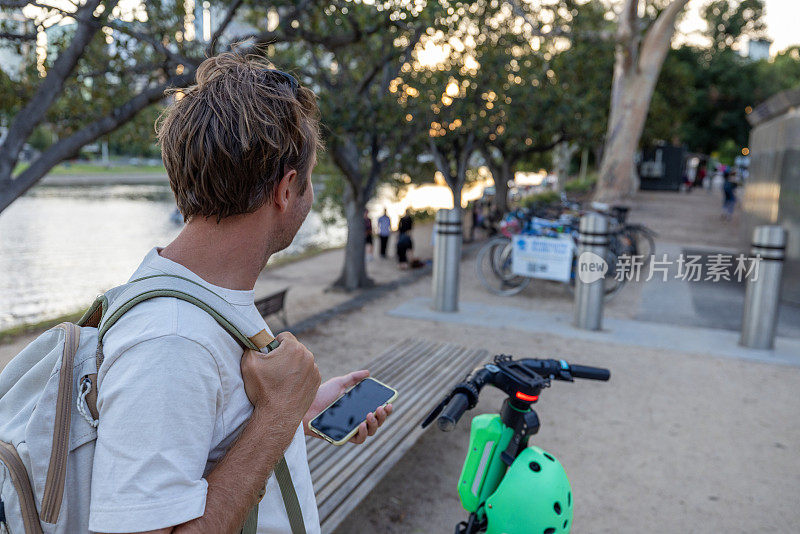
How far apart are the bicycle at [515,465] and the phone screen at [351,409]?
0.60m

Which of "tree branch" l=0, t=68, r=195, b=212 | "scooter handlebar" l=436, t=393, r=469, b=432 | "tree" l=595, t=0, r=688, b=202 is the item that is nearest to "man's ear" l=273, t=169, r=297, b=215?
"scooter handlebar" l=436, t=393, r=469, b=432

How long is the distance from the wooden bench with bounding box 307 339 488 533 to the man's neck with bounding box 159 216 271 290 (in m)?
1.86

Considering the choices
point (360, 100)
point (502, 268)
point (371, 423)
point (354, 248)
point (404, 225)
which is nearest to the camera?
point (371, 423)

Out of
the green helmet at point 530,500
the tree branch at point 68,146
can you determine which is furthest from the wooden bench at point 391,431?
the tree branch at point 68,146

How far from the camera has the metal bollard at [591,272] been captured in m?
7.25

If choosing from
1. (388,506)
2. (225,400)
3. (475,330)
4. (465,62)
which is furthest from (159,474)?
(465,62)

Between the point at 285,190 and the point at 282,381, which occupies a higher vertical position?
the point at 285,190

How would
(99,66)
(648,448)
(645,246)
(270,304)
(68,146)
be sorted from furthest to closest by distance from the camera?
(645,246)
(99,66)
(270,304)
(68,146)
(648,448)

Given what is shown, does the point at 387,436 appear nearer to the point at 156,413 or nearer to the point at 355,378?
the point at 355,378

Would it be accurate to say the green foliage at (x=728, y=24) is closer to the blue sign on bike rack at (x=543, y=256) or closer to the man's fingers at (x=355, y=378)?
the blue sign on bike rack at (x=543, y=256)

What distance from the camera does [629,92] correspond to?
63.6ft

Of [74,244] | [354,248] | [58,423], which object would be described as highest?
[58,423]

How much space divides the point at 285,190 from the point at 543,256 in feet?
26.9

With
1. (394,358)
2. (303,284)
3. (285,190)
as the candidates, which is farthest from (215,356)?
(303,284)
